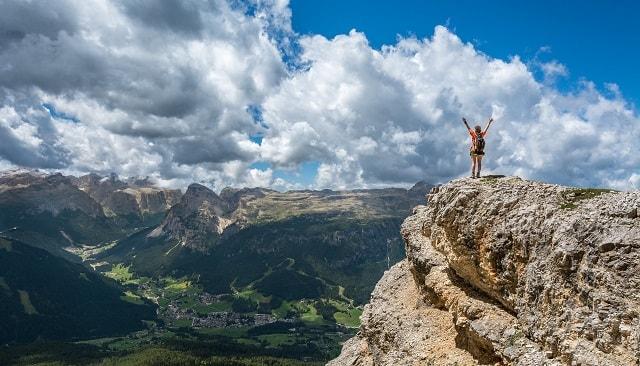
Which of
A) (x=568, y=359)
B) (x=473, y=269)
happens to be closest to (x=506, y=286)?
(x=473, y=269)

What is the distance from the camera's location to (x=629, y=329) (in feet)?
69.2

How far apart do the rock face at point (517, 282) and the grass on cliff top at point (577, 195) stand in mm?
80

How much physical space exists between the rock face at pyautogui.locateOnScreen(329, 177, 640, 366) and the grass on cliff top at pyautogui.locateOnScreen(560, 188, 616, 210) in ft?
0.26

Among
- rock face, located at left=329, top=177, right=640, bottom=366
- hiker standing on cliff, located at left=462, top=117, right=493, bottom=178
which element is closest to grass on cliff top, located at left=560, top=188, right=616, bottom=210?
rock face, located at left=329, top=177, right=640, bottom=366

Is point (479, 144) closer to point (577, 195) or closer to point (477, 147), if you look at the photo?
point (477, 147)

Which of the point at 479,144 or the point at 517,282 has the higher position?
the point at 479,144

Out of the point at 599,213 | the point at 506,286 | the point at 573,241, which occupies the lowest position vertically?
the point at 506,286

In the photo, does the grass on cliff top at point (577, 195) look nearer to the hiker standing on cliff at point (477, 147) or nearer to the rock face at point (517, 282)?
the rock face at point (517, 282)

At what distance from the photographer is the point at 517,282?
30.6 m

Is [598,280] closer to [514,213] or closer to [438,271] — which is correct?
[514,213]

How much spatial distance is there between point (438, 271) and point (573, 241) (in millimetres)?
16866

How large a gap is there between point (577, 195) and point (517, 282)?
700 centimetres

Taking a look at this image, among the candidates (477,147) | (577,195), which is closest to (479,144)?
(477,147)

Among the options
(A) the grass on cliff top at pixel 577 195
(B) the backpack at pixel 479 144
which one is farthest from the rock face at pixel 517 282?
(B) the backpack at pixel 479 144
